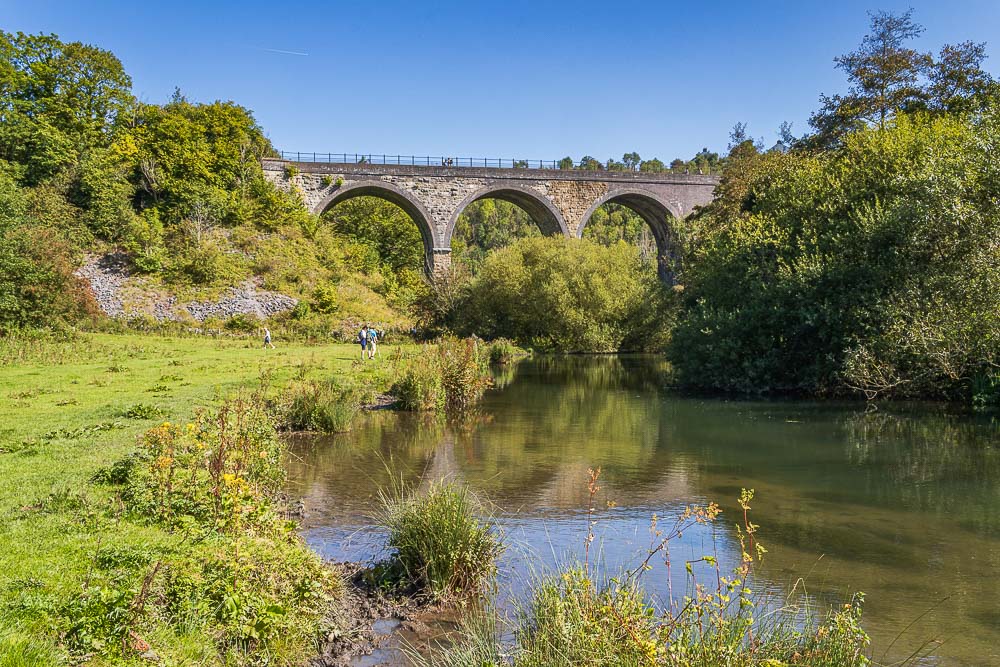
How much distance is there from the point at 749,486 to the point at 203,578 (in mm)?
8206

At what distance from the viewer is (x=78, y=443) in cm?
1063

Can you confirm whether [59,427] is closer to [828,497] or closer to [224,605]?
[224,605]

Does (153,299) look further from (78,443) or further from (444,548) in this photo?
(444,548)

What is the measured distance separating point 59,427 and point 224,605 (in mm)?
7711

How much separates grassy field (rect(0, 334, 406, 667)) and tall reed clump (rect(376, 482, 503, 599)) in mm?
1936

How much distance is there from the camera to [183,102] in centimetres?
4903

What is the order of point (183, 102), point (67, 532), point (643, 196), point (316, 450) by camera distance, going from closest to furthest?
point (67, 532) → point (316, 450) → point (183, 102) → point (643, 196)

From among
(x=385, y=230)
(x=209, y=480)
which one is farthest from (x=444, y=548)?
(x=385, y=230)

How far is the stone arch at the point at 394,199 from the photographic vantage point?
50000 mm

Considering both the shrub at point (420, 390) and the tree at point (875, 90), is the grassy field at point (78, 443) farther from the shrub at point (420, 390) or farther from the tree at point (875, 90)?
the tree at point (875, 90)

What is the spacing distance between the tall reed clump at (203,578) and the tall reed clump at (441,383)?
1077 cm

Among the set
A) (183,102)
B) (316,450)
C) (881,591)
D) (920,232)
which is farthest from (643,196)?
(881,591)

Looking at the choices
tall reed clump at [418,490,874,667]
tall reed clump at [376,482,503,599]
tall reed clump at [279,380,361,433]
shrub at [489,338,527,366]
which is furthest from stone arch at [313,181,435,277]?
tall reed clump at [418,490,874,667]

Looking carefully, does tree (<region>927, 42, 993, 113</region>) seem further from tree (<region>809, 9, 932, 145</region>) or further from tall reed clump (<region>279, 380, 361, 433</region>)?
tall reed clump (<region>279, 380, 361, 433</region>)
